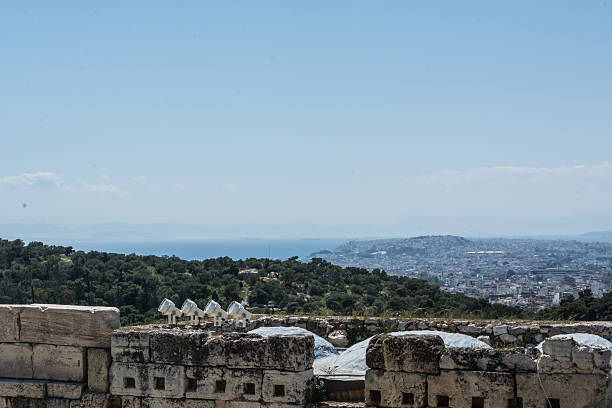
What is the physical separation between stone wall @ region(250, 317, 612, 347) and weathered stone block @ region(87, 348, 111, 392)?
644cm

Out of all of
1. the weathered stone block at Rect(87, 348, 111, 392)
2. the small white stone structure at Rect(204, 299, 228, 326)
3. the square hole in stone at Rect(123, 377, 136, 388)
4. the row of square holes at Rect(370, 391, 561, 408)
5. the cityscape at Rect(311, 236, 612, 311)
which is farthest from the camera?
the cityscape at Rect(311, 236, 612, 311)

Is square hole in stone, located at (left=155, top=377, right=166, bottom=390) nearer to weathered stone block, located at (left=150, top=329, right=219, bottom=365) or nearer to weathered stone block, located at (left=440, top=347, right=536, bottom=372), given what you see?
weathered stone block, located at (left=150, top=329, right=219, bottom=365)

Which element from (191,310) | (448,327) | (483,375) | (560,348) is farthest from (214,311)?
(560,348)

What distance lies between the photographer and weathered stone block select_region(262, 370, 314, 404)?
9.09 m

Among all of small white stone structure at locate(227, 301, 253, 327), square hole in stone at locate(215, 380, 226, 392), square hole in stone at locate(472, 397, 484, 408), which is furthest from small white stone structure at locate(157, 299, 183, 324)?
square hole in stone at locate(472, 397, 484, 408)

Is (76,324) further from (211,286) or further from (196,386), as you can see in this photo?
(211,286)

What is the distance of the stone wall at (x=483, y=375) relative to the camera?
7.89 meters

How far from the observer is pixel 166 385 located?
972cm

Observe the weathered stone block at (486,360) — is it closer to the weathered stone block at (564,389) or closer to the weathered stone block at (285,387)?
the weathered stone block at (564,389)

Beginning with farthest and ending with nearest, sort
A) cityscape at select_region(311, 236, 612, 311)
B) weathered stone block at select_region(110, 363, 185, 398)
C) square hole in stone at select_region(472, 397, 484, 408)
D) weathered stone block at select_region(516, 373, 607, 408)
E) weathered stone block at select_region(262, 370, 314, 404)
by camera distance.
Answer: cityscape at select_region(311, 236, 612, 311) < weathered stone block at select_region(110, 363, 185, 398) < weathered stone block at select_region(262, 370, 314, 404) < square hole in stone at select_region(472, 397, 484, 408) < weathered stone block at select_region(516, 373, 607, 408)

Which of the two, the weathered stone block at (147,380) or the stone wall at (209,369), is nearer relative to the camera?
the stone wall at (209,369)

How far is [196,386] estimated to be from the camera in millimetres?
9648

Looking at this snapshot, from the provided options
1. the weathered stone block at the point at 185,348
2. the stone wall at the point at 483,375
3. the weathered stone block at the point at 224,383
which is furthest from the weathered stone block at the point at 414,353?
the weathered stone block at the point at 185,348

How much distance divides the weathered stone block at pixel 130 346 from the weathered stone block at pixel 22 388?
1275 mm
